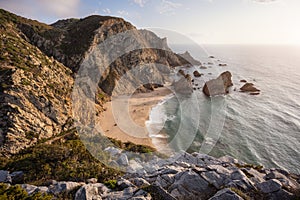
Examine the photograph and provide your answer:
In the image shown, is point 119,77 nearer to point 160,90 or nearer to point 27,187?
point 160,90

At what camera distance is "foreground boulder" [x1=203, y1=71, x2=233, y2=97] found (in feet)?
166

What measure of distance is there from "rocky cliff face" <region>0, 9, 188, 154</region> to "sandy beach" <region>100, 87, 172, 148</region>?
5.15m

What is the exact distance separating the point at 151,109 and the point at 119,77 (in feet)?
45.9

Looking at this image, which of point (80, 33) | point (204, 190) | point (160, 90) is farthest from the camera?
point (160, 90)

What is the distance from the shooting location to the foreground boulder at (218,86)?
166ft

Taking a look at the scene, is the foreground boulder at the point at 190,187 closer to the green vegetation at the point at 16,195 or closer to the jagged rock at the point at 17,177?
the green vegetation at the point at 16,195

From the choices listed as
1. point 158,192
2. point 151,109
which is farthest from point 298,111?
point 158,192

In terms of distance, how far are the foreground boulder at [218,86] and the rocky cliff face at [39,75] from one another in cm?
2154

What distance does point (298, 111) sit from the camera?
37062 mm

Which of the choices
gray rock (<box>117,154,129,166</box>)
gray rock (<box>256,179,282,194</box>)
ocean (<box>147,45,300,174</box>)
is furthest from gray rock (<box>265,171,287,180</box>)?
gray rock (<box>117,154,129,166</box>)

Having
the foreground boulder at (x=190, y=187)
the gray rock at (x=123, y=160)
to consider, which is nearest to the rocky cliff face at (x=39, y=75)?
the gray rock at (x=123, y=160)

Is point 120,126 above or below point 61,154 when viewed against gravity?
below

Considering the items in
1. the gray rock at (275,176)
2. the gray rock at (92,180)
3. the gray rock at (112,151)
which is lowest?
the gray rock at (112,151)

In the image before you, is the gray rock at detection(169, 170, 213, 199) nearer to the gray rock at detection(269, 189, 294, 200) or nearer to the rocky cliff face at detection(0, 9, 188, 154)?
the gray rock at detection(269, 189, 294, 200)
